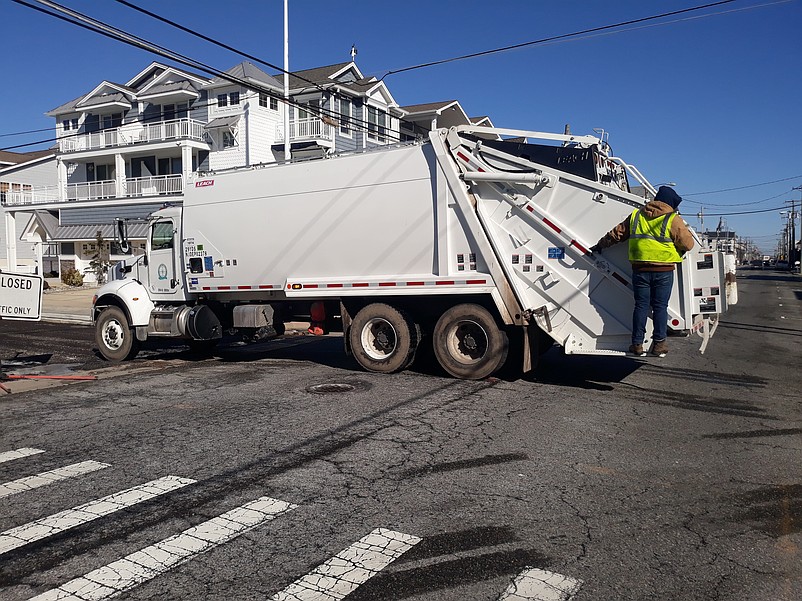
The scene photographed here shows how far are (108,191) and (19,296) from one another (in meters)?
30.0

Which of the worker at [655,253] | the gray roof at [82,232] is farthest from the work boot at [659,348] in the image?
the gray roof at [82,232]

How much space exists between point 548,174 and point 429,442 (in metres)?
4.25

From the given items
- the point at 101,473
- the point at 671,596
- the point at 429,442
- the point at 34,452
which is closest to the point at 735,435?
the point at 429,442

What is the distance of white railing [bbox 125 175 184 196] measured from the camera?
35625 mm

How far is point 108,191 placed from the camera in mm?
38219

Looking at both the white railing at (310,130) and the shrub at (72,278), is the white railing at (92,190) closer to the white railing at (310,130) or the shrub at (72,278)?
the shrub at (72,278)

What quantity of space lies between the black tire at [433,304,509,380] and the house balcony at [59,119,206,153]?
→ 28.5 metres

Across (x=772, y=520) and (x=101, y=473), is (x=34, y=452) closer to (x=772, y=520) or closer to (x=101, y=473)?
(x=101, y=473)

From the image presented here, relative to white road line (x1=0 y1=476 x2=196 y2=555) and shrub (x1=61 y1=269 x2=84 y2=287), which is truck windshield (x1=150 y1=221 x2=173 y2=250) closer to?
white road line (x1=0 y1=476 x2=196 y2=555)

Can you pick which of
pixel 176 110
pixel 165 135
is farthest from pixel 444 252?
pixel 176 110

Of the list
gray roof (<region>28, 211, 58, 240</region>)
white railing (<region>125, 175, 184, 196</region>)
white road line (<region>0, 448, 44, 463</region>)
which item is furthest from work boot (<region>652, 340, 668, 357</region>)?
gray roof (<region>28, 211, 58, 240</region>)

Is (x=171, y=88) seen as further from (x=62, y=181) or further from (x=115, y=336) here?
(x=115, y=336)

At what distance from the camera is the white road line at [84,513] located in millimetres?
4453

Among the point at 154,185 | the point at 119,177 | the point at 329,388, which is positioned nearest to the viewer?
the point at 329,388
